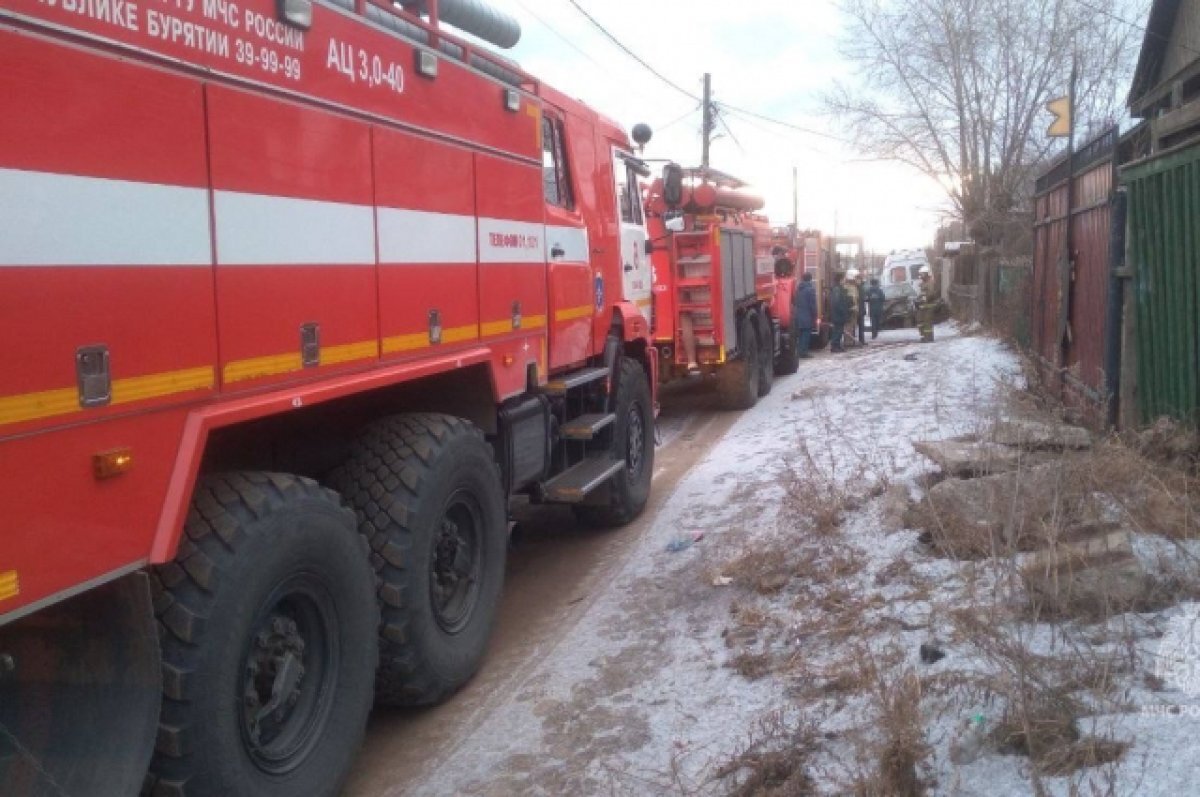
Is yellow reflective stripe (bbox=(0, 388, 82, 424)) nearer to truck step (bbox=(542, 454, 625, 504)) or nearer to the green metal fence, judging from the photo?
truck step (bbox=(542, 454, 625, 504))

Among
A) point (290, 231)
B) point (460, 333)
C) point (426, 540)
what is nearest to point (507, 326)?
point (460, 333)

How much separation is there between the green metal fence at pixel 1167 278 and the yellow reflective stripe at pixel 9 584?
5.67m

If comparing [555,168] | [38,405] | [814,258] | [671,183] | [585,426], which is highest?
[814,258]

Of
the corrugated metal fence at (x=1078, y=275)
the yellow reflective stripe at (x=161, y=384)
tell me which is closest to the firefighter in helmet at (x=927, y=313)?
the corrugated metal fence at (x=1078, y=275)

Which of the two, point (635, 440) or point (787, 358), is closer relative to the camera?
point (635, 440)

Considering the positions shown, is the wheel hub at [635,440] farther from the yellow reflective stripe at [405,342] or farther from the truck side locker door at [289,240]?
the truck side locker door at [289,240]

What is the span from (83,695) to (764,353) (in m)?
13.1

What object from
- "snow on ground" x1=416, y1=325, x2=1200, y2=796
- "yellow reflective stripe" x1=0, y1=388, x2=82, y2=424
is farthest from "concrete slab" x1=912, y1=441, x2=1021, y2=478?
"yellow reflective stripe" x1=0, y1=388, x2=82, y2=424

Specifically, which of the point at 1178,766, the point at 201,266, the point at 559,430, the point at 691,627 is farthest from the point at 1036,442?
the point at 201,266

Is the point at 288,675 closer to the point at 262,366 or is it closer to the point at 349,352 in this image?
the point at 262,366

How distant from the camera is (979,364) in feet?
42.9

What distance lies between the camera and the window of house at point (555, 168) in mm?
6801

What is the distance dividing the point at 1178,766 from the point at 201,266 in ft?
10.5

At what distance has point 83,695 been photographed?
3012mm
